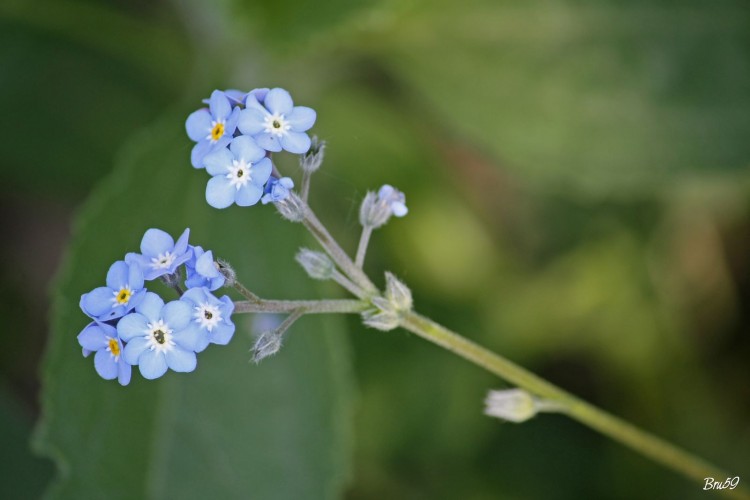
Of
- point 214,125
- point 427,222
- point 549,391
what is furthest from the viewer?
point 427,222

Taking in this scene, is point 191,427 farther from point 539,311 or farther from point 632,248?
point 632,248

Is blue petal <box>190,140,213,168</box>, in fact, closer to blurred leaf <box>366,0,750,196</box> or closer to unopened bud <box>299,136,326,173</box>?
unopened bud <box>299,136,326,173</box>

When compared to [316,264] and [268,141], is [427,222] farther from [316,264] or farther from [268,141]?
[268,141]

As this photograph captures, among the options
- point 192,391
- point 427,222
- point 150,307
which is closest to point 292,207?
point 150,307

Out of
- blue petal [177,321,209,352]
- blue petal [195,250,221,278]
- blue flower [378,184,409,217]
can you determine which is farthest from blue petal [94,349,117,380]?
blue flower [378,184,409,217]

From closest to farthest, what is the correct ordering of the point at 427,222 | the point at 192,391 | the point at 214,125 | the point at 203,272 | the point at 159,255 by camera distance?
1. the point at 203,272
2. the point at 159,255
3. the point at 214,125
4. the point at 192,391
5. the point at 427,222

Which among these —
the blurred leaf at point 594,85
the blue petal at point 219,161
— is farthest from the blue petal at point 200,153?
the blurred leaf at point 594,85

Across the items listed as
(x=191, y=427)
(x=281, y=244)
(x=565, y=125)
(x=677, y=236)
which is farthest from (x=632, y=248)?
(x=191, y=427)
